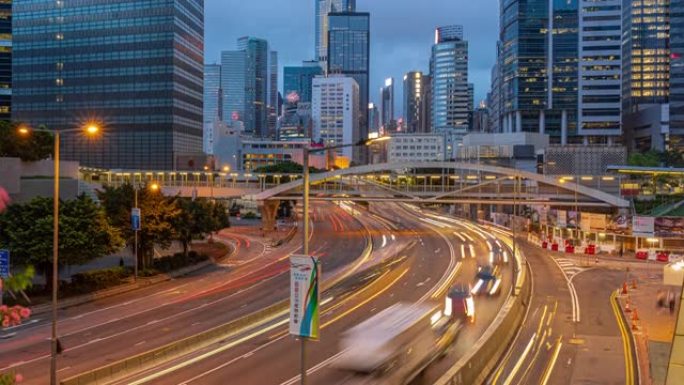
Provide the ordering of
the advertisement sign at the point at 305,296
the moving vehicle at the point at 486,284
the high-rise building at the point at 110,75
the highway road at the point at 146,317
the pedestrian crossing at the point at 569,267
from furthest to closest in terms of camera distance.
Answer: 1. the high-rise building at the point at 110,75
2. the pedestrian crossing at the point at 569,267
3. the moving vehicle at the point at 486,284
4. the highway road at the point at 146,317
5. the advertisement sign at the point at 305,296

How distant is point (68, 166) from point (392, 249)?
38074 mm

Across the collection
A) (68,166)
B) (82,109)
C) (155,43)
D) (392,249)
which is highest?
(155,43)

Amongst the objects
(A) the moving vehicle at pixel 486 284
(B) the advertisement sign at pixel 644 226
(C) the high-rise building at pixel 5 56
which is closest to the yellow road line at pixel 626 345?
(A) the moving vehicle at pixel 486 284

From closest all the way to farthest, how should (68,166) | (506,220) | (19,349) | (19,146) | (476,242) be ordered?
1. (19,349)
2. (19,146)
3. (68,166)
4. (476,242)
5. (506,220)

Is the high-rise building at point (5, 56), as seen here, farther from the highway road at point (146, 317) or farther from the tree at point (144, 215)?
the tree at point (144, 215)

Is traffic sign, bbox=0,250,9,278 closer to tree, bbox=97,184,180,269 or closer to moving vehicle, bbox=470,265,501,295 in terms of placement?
tree, bbox=97,184,180,269

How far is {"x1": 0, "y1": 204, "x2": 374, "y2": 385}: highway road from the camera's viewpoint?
100 feet

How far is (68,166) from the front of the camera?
71.6 meters

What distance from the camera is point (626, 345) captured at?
3372 cm

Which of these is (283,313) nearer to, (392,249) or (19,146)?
(19,146)

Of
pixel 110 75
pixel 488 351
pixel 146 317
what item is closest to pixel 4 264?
pixel 146 317

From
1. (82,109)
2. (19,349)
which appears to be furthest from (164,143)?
(19,349)

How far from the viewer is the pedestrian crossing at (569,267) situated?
61.8m

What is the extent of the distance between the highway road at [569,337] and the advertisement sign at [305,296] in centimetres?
1295
